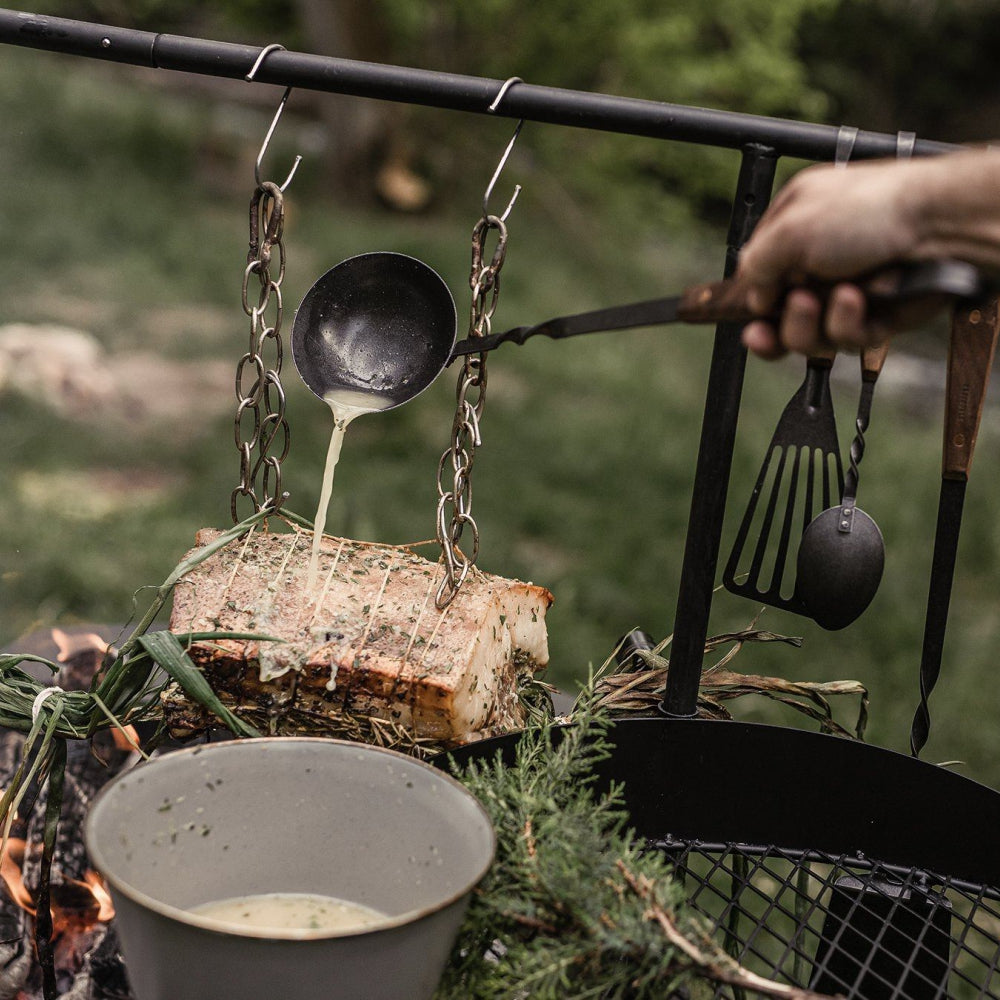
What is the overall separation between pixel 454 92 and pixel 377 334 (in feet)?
1.09

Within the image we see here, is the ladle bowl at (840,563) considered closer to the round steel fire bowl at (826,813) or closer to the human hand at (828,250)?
the round steel fire bowl at (826,813)

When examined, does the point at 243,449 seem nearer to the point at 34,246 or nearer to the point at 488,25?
the point at 34,246

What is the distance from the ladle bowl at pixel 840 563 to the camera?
4.86 feet

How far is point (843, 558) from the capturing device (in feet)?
4.86

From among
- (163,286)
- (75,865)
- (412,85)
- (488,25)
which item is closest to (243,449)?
(412,85)

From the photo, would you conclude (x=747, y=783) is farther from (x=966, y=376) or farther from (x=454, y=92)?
(x=454, y=92)

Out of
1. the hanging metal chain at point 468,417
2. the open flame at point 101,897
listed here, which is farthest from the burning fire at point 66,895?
the hanging metal chain at point 468,417

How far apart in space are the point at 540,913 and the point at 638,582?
2.90 m

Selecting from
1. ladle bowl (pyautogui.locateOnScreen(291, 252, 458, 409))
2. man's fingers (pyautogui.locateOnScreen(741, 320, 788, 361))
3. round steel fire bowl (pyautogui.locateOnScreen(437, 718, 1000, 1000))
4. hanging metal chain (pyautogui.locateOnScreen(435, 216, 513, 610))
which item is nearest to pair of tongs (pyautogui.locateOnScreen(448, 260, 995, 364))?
man's fingers (pyautogui.locateOnScreen(741, 320, 788, 361))

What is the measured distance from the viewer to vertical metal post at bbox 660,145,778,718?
142cm

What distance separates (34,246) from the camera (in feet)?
20.7

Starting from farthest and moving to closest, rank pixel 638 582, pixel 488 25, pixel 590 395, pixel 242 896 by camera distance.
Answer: pixel 488 25 → pixel 590 395 → pixel 638 582 → pixel 242 896

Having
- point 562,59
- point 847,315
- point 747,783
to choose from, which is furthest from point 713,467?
point 562,59

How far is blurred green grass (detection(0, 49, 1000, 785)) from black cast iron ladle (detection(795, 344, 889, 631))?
60.9 inches
